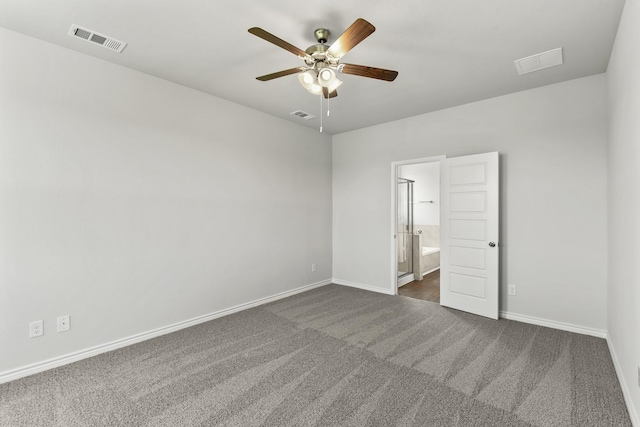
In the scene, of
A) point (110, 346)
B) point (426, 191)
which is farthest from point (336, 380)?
point (426, 191)

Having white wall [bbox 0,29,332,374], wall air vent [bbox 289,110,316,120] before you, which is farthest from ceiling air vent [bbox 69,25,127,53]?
wall air vent [bbox 289,110,316,120]

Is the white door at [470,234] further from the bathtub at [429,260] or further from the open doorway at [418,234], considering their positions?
the bathtub at [429,260]

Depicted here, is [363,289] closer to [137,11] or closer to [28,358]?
[28,358]

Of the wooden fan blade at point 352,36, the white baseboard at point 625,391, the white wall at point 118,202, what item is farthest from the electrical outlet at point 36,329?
the white baseboard at point 625,391

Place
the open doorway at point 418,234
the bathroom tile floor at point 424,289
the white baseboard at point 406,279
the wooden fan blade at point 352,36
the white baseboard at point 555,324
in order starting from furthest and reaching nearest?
1. the white baseboard at point 406,279
2. the open doorway at point 418,234
3. the bathroom tile floor at point 424,289
4. the white baseboard at point 555,324
5. the wooden fan blade at point 352,36

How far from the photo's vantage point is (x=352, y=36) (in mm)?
1867

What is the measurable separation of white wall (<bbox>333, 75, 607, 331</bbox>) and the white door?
0.18 metres

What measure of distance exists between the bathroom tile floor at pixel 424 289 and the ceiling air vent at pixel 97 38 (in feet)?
15.0

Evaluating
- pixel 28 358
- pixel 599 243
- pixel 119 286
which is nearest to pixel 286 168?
pixel 119 286

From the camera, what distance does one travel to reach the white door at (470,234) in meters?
3.51

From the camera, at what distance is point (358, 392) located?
2.12 meters

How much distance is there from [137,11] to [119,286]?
92.3 inches

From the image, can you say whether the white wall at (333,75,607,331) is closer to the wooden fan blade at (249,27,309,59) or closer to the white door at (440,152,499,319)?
the white door at (440,152,499,319)

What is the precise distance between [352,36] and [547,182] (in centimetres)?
283
